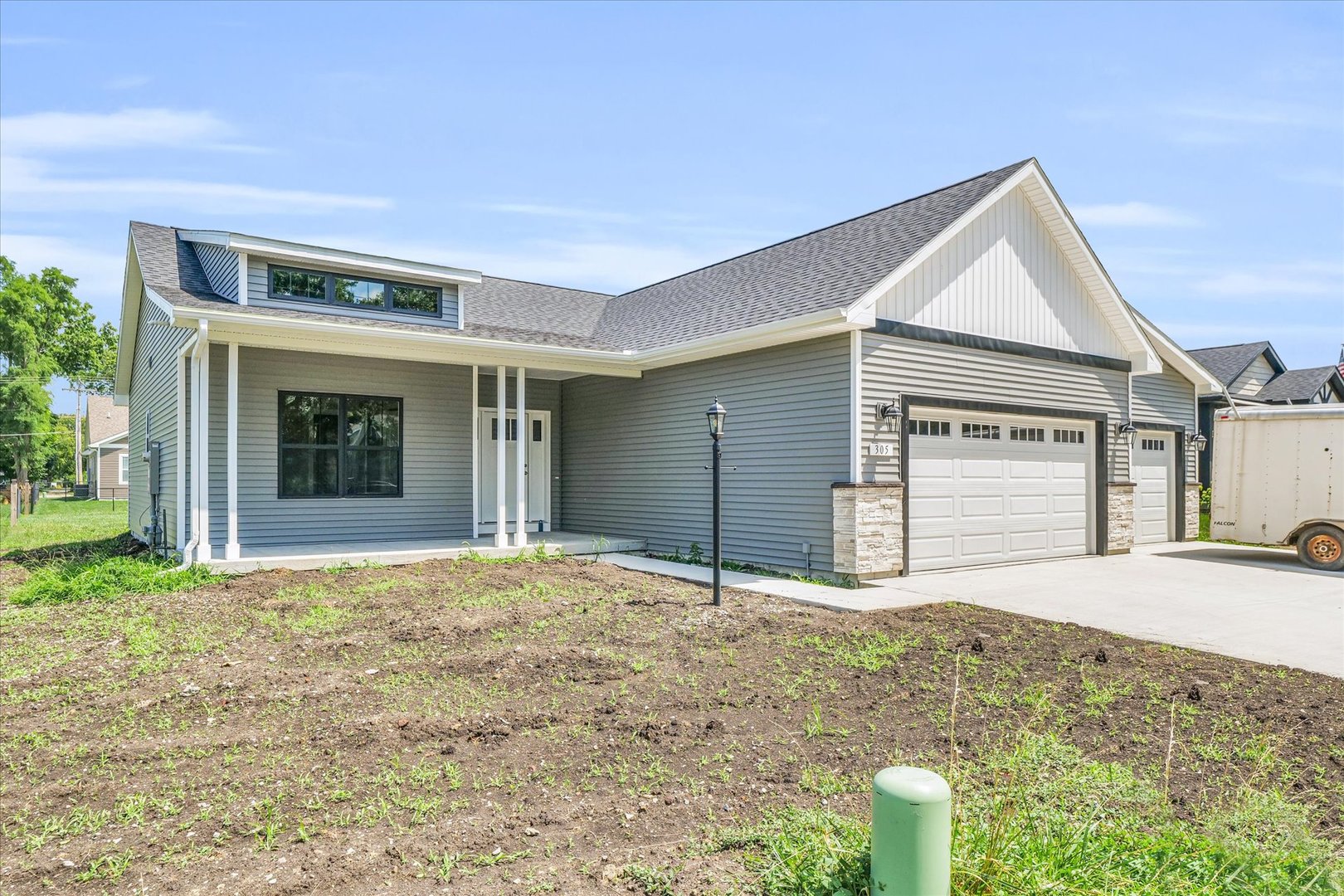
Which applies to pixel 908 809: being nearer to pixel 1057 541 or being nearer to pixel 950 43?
pixel 950 43

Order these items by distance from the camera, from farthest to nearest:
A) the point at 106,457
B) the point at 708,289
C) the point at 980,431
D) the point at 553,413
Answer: the point at 106,457 → the point at 553,413 → the point at 708,289 → the point at 980,431

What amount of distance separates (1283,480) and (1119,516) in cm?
223

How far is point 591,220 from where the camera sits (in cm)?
1622

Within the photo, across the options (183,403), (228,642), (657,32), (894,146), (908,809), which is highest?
(657,32)

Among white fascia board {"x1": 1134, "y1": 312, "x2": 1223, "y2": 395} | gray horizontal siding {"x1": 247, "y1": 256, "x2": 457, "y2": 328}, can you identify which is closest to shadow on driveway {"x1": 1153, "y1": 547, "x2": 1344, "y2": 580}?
white fascia board {"x1": 1134, "y1": 312, "x2": 1223, "y2": 395}

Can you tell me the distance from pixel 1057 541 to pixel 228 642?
1076cm

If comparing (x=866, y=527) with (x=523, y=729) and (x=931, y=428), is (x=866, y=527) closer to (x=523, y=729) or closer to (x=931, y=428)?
(x=931, y=428)

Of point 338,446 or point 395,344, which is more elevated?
point 395,344

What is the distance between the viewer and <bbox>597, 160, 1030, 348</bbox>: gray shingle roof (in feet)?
32.4

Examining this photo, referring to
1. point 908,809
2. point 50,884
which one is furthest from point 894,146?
point 50,884

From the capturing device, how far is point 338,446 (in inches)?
444

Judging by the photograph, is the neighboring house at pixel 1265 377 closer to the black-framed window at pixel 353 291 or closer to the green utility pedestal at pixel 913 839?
the black-framed window at pixel 353 291

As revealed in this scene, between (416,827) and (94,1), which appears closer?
(416,827)

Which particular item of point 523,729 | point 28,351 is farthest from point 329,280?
point 28,351
